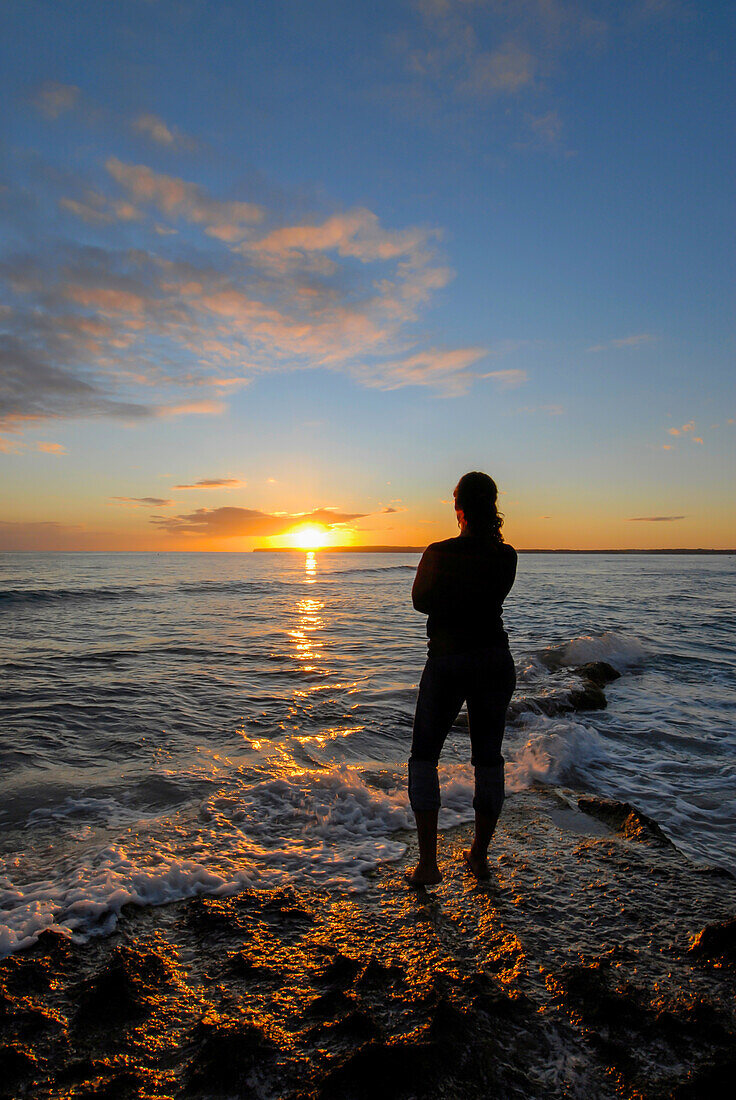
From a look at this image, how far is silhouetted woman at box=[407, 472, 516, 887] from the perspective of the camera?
337 centimetres

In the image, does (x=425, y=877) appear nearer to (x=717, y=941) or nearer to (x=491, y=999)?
(x=491, y=999)

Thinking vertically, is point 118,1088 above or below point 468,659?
below

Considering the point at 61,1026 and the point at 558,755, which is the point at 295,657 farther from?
the point at 61,1026

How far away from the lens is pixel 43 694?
8781mm

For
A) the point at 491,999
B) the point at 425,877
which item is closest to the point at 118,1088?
the point at 491,999

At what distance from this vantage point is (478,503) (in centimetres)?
349

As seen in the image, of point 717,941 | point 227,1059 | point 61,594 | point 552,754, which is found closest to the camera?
point 227,1059

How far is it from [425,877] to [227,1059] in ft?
5.13

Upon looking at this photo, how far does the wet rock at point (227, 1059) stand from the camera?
198cm

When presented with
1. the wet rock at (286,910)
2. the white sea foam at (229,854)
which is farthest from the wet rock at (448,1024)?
the white sea foam at (229,854)

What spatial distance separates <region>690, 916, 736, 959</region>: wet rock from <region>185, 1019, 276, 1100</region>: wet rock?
2.09 meters

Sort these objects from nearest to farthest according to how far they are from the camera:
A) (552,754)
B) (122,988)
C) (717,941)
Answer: (122,988) < (717,941) < (552,754)

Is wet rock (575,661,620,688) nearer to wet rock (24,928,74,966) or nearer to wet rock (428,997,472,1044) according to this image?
wet rock (428,997,472,1044)

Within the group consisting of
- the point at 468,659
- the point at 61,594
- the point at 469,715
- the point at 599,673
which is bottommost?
the point at 599,673
